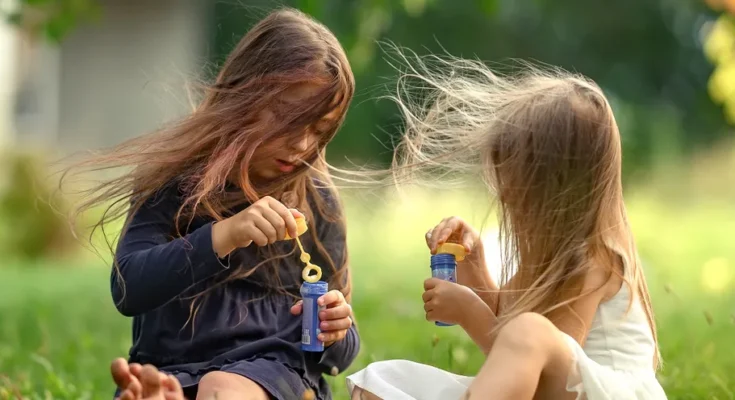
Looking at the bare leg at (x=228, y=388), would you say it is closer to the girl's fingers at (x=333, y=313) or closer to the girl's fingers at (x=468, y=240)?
the girl's fingers at (x=333, y=313)

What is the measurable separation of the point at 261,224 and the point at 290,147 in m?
0.35

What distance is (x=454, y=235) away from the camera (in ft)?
9.00

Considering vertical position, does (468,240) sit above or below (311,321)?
above

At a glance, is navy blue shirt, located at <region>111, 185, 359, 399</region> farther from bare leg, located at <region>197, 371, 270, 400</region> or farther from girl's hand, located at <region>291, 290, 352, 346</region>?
girl's hand, located at <region>291, 290, 352, 346</region>

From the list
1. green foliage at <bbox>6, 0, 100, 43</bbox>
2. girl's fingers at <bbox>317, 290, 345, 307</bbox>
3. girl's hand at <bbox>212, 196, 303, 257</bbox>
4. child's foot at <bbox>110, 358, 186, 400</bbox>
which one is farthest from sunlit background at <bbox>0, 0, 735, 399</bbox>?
child's foot at <bbox>110, 358, 186, 400</bbox>

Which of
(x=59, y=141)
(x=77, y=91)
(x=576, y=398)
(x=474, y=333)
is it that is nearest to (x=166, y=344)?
(x=474, y=333)

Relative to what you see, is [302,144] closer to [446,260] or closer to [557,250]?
[446,260]

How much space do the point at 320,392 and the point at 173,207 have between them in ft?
2.04

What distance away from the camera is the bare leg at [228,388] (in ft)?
8.23

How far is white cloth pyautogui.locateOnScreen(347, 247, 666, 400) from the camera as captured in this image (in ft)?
7.99

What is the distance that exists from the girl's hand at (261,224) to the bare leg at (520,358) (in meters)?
0.55

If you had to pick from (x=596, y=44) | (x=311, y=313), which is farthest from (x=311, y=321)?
(x=596, y=44)

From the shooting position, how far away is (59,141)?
15.3 m

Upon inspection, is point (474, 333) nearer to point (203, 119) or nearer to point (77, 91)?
point (203, 119)
